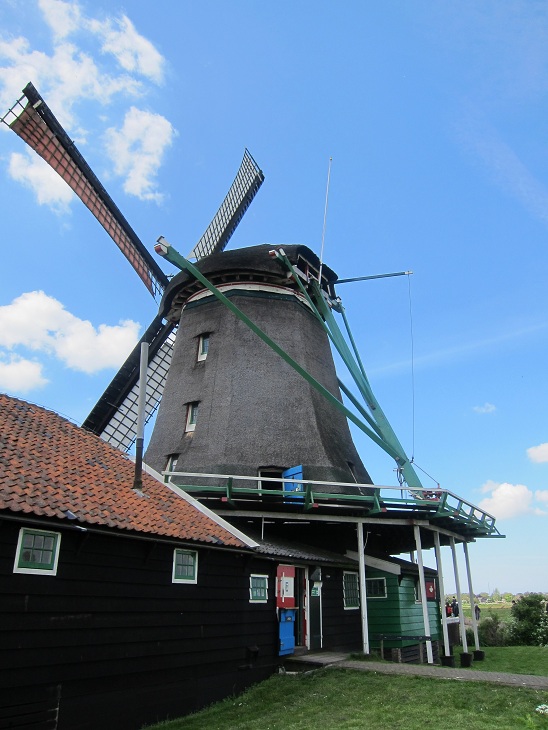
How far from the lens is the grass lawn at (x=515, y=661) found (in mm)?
16219

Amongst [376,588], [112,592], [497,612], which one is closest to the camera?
[112,592]

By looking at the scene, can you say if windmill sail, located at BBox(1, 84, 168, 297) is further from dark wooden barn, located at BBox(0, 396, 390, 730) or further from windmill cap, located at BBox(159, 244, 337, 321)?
dark wooden barn, located at BBox(0, 396, 390, 730)

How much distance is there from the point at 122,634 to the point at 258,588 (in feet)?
14.3

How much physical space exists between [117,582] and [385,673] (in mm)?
6023

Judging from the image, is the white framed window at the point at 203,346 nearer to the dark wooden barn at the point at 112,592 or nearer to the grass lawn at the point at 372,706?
the dark wooden barn at the point at 112,592

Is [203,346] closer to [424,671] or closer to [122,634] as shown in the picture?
[122,634]

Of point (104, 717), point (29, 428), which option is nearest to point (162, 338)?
point (29, 428)

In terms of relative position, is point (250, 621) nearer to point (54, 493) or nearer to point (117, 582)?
point (117, 582)

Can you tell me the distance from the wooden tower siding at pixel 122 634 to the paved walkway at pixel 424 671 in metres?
1.69

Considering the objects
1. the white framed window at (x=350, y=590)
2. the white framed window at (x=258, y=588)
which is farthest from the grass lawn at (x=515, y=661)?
the white framed window at (x=258, y=588)

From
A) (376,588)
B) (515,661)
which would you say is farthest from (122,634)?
(515,661)

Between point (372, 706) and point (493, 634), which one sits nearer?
point (372, 706)

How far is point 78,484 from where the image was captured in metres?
10.2

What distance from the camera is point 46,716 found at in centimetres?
808
